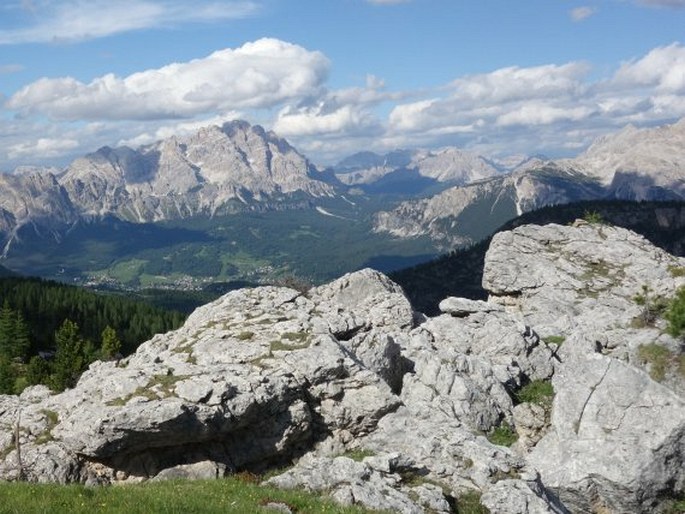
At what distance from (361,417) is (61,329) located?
10442 centimetres

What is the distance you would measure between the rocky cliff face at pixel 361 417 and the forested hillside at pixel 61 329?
181ft

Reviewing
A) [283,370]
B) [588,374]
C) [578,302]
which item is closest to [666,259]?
[578,302]

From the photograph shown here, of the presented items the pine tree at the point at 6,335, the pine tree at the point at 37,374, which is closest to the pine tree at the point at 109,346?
the pine tree at the point at 37,374

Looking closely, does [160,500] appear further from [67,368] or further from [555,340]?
[67,368]

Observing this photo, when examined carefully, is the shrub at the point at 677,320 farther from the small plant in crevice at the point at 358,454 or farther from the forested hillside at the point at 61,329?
the forested hillside at the point at 61,329

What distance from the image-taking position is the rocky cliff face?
95.5 ft

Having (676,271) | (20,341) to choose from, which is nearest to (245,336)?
(676,271)

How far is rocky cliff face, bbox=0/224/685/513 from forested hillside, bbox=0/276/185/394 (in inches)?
2169

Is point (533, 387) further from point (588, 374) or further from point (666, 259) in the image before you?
point (666, 259)

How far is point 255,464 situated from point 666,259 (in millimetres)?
79157

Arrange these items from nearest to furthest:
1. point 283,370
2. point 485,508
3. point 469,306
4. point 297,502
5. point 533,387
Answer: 1. point 297,502
2. point 485,508
3. point 283,370
4. point 533,387
5. point 469,306

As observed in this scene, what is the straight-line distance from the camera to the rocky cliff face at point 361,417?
29109 mm

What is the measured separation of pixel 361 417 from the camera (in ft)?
120

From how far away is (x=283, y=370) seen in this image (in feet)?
121
